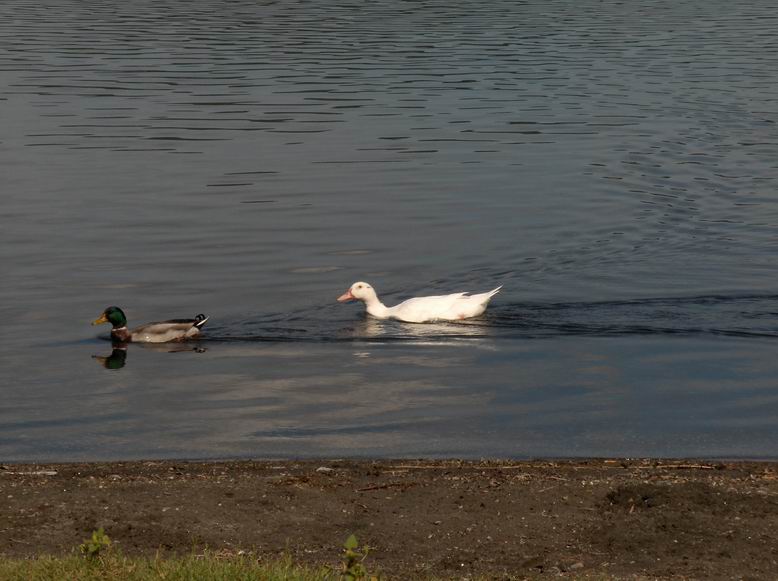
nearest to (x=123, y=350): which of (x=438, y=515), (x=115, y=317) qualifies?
(x=115, y=317)

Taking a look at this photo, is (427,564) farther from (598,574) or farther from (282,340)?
(282,340)

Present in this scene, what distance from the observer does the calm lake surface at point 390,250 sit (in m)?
14.5

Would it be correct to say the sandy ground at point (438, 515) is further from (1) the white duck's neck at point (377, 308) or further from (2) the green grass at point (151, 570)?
(1) the white duck's neck at point (377, 308)

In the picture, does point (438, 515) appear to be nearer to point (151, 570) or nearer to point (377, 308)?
point (151, 570)

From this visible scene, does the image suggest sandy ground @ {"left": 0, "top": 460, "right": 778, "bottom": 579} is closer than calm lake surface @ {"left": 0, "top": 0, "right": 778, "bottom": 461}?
Yes

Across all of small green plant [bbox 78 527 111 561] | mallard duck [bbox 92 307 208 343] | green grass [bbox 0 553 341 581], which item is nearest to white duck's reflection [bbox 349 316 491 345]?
mallard duck [bbox 92 307 208 343]

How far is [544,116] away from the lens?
37.0m

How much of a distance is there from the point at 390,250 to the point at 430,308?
468 cm

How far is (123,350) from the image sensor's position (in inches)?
706

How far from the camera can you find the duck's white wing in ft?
61.0

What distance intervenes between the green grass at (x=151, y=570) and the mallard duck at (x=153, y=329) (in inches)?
348

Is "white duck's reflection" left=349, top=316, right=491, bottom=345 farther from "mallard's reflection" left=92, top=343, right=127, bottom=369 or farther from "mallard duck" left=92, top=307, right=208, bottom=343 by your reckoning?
"mallard's reflection" left=92, top=343, right=127, bottom=369

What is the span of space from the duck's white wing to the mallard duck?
2698 mm

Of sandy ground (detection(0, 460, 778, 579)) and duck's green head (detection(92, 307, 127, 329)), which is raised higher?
duck's green head (detection(92, 307, 127, 329))
